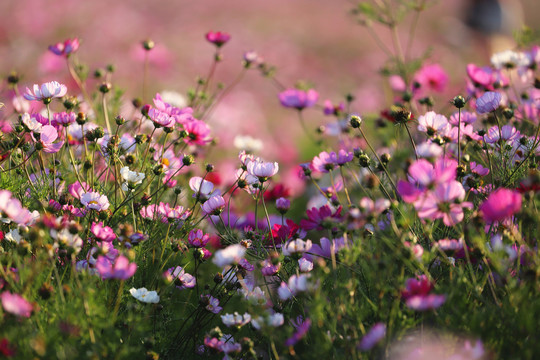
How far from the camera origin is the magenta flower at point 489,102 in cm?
136

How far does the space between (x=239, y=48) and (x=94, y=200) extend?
629 centimetres

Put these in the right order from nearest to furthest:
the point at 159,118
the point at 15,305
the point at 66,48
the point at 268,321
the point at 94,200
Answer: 1. the point at 15,305
2. the point at 268,321
3. the point at 94,200
4. the point at 159,118
5. the point at 66,48

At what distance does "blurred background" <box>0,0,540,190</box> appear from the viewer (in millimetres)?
4281

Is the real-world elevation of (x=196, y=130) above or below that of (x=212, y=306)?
above

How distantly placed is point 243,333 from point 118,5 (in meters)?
8.00

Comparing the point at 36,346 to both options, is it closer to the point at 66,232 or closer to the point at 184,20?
the point at 66,232

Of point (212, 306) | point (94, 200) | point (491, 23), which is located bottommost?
point (491, 23)

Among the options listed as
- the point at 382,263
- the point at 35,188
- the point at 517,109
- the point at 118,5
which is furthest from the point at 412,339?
→ the point at 118,5

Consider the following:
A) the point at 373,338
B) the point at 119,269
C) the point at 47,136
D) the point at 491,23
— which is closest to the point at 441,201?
the point at 373,338

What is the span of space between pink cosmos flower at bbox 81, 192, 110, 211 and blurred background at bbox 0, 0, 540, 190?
6.33 ft

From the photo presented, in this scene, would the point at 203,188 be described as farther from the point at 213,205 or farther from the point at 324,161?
the point at 324,161

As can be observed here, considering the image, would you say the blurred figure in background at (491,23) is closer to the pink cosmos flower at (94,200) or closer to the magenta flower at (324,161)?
the magenta flower at (324,161)

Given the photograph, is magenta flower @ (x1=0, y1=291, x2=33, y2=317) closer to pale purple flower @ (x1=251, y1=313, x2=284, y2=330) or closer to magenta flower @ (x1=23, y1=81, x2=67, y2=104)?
pale purple flower @ (x1=251, y1=313, x2=284, y2=330)

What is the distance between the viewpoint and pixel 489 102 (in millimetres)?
1366
